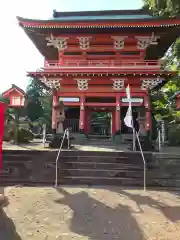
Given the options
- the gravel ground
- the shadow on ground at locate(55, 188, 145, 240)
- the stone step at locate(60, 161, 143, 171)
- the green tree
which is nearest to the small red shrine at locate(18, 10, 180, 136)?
the stone step at locate(60, 161, 143, 171)

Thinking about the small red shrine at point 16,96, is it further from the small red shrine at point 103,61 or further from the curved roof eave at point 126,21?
the curved roof eave at point 126,21

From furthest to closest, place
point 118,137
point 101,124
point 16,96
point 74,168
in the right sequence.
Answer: point 101,124, point 118,137, point 16,96, point 74,168

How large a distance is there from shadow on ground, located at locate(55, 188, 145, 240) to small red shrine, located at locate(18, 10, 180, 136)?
32.0 ft

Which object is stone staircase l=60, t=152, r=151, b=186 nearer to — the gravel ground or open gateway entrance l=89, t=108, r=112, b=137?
the gravel ground

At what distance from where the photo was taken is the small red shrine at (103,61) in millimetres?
15961

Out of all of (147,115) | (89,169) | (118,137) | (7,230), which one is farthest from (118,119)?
(7,230)

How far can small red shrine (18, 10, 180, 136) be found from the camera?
15961 millimetres

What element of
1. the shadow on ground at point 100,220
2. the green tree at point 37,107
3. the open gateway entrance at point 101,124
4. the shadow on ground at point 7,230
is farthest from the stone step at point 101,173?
the green tree at point 37,107

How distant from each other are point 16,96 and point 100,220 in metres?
11.0

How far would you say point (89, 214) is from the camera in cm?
557

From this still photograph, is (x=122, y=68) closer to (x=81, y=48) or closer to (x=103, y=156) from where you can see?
(x=81, y=48)

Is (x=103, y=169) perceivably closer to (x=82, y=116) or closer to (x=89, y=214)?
(x=89, y=214)

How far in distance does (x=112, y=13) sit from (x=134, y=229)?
1832 cm

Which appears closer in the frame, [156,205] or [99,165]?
[156,205]
